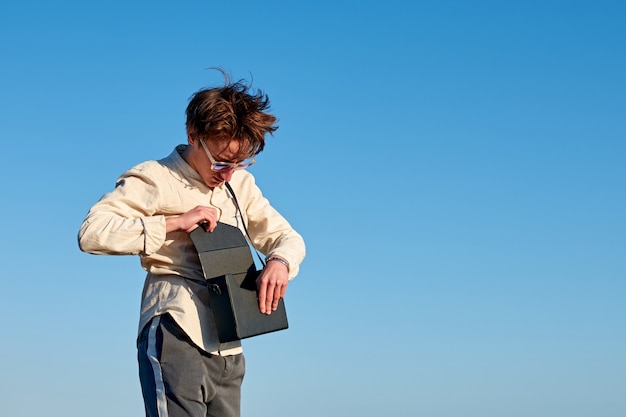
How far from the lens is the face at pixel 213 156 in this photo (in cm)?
517

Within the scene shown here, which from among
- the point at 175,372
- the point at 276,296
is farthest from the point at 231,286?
the point at 175,372

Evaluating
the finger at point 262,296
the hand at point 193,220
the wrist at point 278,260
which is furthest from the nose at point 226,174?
the finger at point 262,296

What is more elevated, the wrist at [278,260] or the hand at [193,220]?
the hand at [193,220]

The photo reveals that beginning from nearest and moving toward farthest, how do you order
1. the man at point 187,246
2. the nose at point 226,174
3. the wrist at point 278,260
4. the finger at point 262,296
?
the man at point 187,246 → the finger at point 262,296 → the nose at point 226,174 → the wrist at point 278,260

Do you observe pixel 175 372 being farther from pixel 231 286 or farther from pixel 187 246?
pixel 187 246

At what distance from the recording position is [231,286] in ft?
16.4

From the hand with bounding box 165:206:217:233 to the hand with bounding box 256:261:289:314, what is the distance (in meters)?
0.40

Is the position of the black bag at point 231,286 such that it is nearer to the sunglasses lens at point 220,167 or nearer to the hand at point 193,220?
the hand at point 193,220

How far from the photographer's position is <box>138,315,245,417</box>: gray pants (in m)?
4.98

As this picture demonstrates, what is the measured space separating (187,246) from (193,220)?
0.22m

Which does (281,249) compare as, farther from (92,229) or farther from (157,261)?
(92,229)

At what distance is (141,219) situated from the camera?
16.1ft

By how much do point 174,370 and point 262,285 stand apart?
26.3 inches

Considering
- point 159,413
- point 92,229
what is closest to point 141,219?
point 92,229
